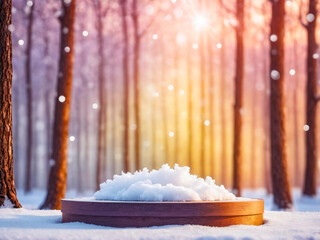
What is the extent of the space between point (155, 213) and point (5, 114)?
3.17 metres

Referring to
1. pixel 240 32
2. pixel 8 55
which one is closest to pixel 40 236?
pixel 8 55

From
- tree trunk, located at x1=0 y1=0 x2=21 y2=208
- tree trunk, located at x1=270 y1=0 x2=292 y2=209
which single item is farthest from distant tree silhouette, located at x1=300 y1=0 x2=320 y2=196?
tree trunk, located at x1=0 y1=0 x2=21 y2=208

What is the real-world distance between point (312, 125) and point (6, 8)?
13.5 meters

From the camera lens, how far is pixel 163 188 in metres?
6.63

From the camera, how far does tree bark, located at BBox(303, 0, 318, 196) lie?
62.0 ft

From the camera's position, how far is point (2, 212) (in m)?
7.18

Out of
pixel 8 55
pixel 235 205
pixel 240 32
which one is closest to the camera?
pixel 235 205

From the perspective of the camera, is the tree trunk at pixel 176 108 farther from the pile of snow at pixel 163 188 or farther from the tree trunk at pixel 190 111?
the pile of snow at pixel 163 188

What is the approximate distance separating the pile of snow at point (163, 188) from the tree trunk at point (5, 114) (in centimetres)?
159

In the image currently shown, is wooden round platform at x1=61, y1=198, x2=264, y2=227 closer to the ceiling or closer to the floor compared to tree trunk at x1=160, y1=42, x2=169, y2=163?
closer to the floor

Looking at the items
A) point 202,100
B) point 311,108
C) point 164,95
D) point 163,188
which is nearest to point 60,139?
point 163,188

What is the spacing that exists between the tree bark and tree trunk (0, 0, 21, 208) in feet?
43.1

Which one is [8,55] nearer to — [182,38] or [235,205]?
[235,205]

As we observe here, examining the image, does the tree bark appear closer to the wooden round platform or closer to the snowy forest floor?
the snowy forest floor
